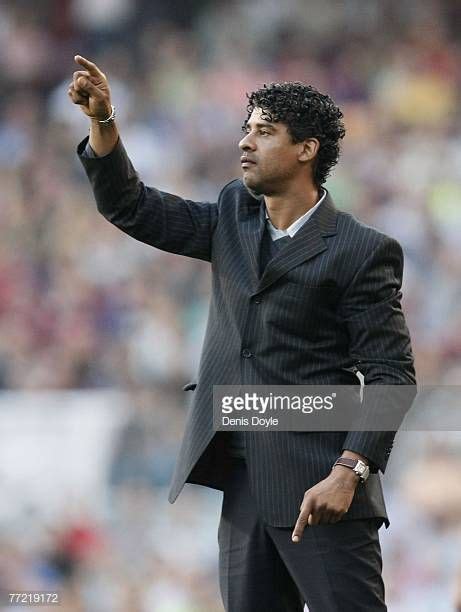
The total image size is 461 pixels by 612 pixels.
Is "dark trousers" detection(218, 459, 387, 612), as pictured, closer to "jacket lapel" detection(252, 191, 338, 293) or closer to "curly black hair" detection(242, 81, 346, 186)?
"jacket lapel" detection(252, 191, 338, 293)

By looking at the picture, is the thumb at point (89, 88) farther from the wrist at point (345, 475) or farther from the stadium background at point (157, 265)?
the stadium background at point (157, 265)

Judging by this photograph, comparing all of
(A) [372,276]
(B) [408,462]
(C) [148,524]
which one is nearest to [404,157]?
(B) [408,462]

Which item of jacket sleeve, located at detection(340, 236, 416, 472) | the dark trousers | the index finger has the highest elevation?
the index finger

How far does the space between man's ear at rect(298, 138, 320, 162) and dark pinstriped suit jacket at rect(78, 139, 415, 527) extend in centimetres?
15

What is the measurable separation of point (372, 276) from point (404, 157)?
12.4 feet

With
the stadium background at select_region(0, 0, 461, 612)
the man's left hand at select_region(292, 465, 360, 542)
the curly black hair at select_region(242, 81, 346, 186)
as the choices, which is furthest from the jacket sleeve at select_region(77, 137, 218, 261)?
the stadium background at select_region(0, 0, 461, 612)

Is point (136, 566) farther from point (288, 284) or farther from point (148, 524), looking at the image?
point (288, 284)

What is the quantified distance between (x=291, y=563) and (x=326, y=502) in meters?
0.17

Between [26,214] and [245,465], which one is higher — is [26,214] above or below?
above

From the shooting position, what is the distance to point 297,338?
225cm

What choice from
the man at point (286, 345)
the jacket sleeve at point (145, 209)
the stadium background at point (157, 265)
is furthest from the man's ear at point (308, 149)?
the stadium background at point (157, 265)

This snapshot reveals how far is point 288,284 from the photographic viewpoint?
2262 millimetres

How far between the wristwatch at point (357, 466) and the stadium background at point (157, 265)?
2.21 metres

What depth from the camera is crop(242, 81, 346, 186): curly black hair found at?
2.34 metres
